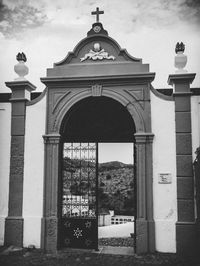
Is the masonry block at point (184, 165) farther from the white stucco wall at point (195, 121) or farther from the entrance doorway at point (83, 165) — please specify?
the entrance doorway at point (83, 165)

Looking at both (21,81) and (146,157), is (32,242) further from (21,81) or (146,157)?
(21,81)

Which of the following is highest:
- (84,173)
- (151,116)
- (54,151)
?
(151,116)

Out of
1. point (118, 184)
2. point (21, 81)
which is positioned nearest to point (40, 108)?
point (21, 81)

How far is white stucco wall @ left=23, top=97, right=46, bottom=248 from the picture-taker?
7.91 meters

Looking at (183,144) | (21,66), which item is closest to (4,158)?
(21,66)

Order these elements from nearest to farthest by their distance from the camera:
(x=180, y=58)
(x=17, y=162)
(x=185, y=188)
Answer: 1. (x=185, y=188)
2. (x=180, y=58)
3. (x=17, y=162)

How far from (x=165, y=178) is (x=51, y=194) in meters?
2.71

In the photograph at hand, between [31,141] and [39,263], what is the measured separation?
2873mm

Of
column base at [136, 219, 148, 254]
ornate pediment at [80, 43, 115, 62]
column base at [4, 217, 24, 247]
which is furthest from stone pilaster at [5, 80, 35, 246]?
column base at [136, 219, 148, 254]

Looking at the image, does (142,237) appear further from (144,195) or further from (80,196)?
(80,196)

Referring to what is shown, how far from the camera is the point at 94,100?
8477 mm

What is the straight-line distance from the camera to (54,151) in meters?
8.07

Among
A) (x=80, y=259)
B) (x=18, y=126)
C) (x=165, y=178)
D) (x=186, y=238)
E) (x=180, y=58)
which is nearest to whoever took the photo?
(x=80, y=259)

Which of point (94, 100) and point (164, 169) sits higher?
point (94, 100)
